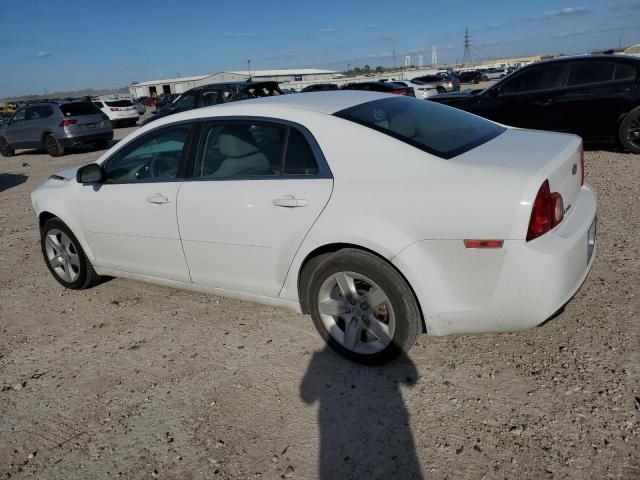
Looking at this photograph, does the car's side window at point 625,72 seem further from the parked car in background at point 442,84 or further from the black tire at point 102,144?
the parked car in background at point 442,84

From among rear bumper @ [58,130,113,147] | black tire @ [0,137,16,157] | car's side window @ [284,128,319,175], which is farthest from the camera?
black tire @ [0,137,16,157]

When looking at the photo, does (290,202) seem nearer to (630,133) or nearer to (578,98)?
(578,98)

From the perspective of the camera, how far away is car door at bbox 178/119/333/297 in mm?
2959

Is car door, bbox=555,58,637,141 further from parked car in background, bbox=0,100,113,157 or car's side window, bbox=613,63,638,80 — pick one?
parked car in background, bbox=0,100,113,157

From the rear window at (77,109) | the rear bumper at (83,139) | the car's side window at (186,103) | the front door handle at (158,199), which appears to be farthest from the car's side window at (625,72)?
the rear window at (77,109)

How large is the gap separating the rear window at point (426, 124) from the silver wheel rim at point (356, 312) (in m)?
0.85

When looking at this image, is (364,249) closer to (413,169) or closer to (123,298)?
(413,169)

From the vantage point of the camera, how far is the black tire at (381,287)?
2719 millimetres

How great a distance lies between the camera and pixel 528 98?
841 centimetres

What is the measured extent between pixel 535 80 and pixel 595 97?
3.41 ft

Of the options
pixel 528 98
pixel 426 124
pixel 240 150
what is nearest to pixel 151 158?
pixel 240 150

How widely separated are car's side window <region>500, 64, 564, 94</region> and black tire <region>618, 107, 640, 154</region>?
1180mm

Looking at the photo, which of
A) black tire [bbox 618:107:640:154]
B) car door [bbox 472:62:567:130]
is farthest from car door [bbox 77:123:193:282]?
black tire [bbox 618:107:640:154]

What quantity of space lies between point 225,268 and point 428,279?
142cm
